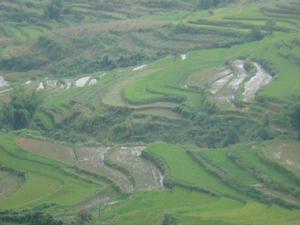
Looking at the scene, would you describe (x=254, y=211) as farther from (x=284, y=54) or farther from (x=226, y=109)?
(x=284, y=54)

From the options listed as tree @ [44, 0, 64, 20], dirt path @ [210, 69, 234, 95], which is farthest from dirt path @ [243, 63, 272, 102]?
tree @ [44, 0, 64, 20]

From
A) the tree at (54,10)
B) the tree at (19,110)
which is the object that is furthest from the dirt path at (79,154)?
the tree at (54,10)

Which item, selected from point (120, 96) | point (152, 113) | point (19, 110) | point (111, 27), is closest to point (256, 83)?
point (152, 113)

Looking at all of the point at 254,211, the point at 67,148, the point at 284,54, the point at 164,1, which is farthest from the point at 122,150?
the point at 164,1

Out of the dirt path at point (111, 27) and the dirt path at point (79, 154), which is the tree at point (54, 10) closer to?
the dirt path at point (111, 27)

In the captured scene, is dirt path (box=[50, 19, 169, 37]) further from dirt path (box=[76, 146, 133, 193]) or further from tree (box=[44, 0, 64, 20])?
dirt path (box=[76, 146, 133, 193])

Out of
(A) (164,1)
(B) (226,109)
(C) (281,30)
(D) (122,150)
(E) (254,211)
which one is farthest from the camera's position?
(A) (164,1)
